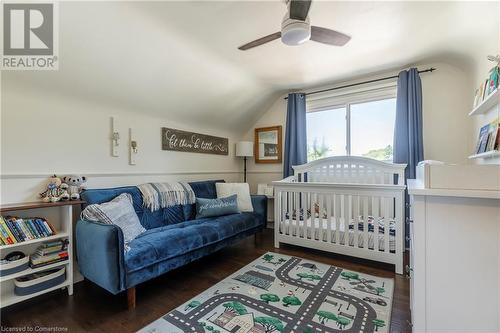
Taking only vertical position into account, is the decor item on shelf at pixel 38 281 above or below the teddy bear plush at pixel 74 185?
below

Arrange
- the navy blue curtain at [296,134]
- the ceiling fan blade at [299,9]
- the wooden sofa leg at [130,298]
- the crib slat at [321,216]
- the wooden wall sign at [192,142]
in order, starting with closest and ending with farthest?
the ceiling fan blade at [299,9]
the wooden sofa leg at [130,298]
the crib slat at [321,216]
the wooden wall sign at [192,142]
the navy blue curtain at [296,134]

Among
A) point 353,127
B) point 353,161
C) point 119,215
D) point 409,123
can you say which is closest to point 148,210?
point 119,215

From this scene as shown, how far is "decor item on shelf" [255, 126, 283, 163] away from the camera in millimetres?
3994

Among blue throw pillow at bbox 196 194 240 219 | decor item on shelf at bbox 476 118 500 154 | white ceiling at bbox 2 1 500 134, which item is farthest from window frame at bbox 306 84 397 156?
blue throw pillow at bbox 196 194 240 219

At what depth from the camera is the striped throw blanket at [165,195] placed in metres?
2.45

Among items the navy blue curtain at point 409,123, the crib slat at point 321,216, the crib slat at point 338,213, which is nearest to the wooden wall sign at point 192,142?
the crib slat at point 321,216

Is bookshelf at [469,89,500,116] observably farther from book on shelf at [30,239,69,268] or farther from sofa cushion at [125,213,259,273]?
book on shelf at [30,239,69,268]

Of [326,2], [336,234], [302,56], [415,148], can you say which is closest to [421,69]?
[415,148]

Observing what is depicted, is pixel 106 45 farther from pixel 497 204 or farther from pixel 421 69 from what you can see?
pixel 421 69

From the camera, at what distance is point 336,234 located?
2572 millimetres

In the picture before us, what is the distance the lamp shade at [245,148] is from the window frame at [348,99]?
46.0 inches

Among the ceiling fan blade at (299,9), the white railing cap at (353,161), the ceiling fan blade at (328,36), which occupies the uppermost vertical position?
the ceiling fan blade at (328,36)

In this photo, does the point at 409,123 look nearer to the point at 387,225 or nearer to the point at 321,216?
the point at 387,225

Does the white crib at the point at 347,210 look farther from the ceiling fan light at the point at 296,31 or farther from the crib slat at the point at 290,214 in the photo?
the ceiling fan light at the point at 296,31
